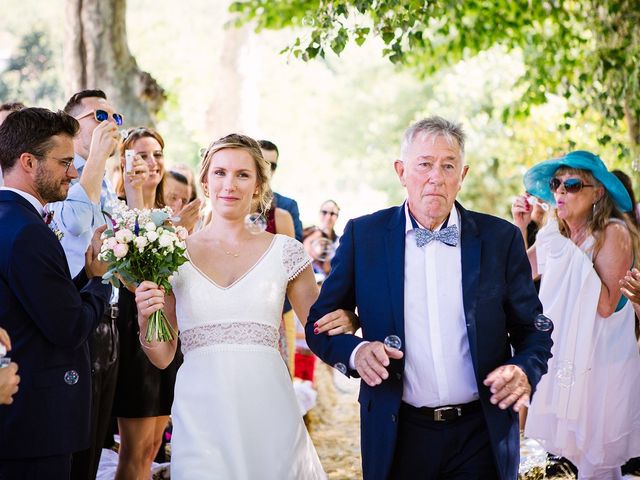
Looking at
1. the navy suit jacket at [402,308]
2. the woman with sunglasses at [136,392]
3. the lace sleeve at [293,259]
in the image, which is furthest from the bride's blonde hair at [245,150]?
the woman with sunglasses at [136,392]

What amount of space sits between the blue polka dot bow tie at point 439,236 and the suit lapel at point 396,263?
0.08m

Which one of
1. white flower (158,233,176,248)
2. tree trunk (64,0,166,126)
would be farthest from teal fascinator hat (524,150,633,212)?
tree trunk (64,0,166,126)

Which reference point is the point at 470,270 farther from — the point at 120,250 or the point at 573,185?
the point at 573,185

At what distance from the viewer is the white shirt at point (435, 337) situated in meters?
3.80

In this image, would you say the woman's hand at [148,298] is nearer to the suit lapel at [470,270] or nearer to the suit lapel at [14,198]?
the suit lapel at [14,198]

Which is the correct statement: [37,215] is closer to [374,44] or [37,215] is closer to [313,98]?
[374,44]

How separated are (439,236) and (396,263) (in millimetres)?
233

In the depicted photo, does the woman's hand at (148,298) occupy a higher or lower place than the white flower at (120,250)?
lower

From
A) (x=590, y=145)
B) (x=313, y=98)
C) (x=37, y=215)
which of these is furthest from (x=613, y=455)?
(x=313, y=98)

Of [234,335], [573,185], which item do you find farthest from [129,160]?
[573,185]

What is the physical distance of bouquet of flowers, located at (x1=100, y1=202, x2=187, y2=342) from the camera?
3982mm

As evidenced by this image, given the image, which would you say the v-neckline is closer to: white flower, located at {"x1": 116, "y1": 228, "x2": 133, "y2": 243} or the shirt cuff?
white flower, located at {"x1": 116, "y1": 228, "x2": 133, "y2": 243}

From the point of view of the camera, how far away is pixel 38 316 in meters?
3.72

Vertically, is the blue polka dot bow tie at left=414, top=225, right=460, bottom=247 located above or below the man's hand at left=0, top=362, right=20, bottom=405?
above
